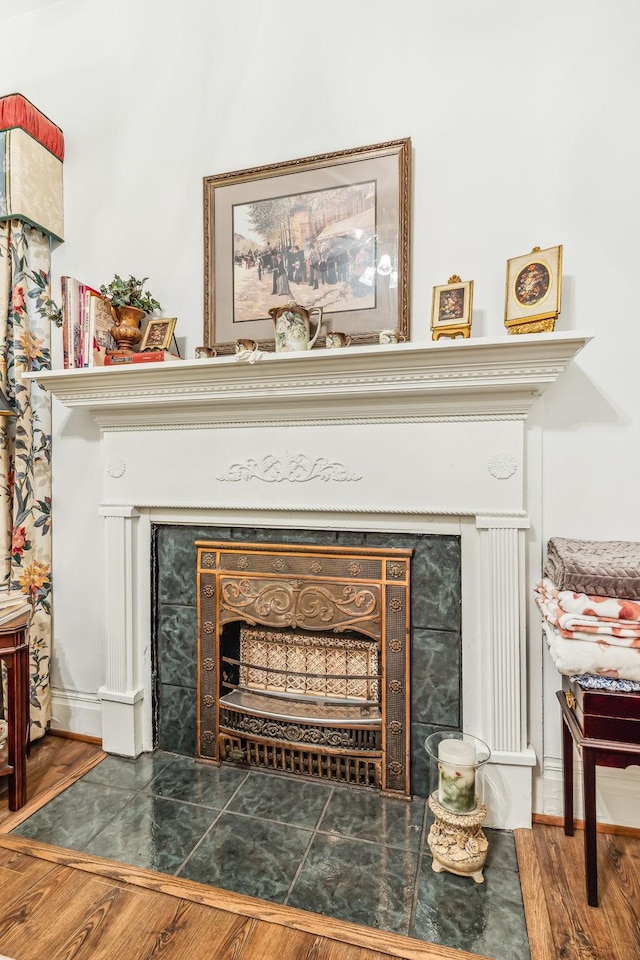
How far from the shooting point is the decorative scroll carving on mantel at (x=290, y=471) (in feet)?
5.26

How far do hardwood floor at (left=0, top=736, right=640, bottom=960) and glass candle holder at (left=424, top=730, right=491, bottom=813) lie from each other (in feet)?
0.77

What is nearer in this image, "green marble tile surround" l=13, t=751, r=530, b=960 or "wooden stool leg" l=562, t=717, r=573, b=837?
"green marble tile surround" l=13, t=751, r=530, b=960

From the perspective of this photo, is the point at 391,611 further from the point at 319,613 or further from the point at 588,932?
the point at 588,932

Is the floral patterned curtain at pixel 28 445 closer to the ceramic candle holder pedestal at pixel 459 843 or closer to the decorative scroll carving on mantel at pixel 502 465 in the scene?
the ceramic candle holder pedestal at pixel 459 843

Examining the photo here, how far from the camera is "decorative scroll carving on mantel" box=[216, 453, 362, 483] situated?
5.26 ft

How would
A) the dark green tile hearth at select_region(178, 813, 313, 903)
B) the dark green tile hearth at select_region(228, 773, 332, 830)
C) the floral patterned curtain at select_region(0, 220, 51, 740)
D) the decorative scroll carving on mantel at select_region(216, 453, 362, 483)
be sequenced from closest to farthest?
the dark green tile hearth at select_region(178, 813, 313, 903) < the dark green tile hearth at select_region(228, 773, 332, 830) < the decorative scroll carving on mantel at select_region(216, 453, 362, 483) < the floral patterned curtain at select_region(0, 220, 51, 740)

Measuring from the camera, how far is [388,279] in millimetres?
1613

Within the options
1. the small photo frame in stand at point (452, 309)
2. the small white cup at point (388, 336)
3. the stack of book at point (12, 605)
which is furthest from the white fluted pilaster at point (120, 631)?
the small photo frame in stand at point (452, 309)

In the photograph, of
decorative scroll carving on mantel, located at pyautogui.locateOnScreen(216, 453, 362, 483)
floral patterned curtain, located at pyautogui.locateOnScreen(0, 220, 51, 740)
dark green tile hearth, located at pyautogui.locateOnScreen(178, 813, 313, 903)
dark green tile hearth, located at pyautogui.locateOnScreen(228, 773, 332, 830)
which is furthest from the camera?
floral patterned curtain, located at pyautogui.locateOnScreen(0, 220, 51, 740)

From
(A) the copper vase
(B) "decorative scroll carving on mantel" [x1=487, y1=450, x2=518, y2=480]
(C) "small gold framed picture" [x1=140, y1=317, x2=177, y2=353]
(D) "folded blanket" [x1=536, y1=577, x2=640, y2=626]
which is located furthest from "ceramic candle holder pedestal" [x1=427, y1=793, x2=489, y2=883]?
(A) the copper vase

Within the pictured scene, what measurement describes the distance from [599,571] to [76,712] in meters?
2.05

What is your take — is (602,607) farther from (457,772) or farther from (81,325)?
(81,325)

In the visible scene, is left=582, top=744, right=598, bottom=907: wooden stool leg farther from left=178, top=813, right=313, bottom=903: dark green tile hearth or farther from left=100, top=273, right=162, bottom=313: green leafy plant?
left=100, top=273, right=162, bottom=313: green leafy plant

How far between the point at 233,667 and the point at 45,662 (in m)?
0.83
